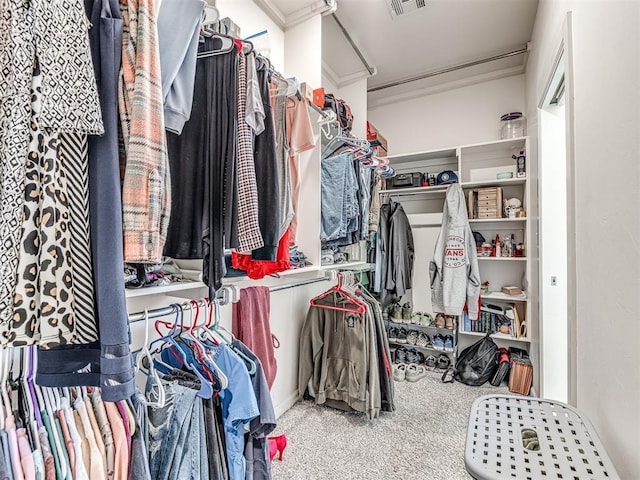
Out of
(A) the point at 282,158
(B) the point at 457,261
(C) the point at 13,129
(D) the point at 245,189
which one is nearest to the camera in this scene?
(C) the point at 13,129

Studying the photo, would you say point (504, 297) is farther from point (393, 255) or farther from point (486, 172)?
point (486, 172)

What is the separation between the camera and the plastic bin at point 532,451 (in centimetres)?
56

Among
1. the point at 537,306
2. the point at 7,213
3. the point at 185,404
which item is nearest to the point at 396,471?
the point at 185,404

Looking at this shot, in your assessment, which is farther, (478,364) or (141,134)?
(478,364)

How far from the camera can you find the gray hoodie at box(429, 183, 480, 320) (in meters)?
2.85

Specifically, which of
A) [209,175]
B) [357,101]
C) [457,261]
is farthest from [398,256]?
[209,175]

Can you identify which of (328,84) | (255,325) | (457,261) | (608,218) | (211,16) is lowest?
(255,325)

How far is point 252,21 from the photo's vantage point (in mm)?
1996

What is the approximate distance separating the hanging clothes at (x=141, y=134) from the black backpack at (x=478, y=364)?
2.85 m

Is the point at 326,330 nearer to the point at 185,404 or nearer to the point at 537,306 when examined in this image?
the point at 185,404

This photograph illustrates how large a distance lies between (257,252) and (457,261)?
2.28 meters

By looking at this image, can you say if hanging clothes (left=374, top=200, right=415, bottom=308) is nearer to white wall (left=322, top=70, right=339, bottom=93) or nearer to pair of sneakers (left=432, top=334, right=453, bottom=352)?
pair of sneakers (left=432, top=334, right=453, bottom=352)

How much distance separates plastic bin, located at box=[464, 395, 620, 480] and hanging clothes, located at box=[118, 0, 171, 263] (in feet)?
2.60

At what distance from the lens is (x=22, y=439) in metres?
0.73
